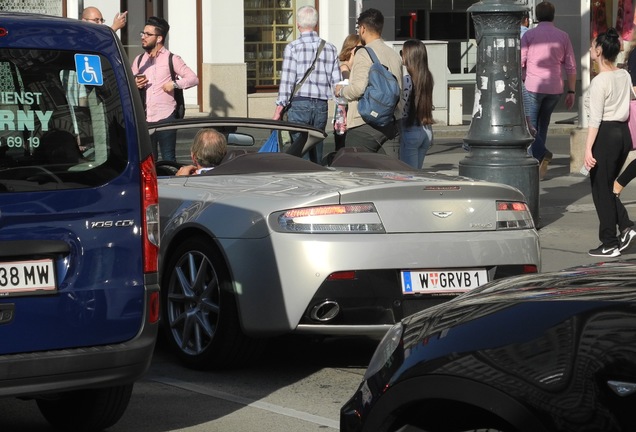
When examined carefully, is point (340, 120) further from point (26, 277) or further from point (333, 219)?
point (26, 277)

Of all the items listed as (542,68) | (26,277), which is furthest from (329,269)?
(542,68)

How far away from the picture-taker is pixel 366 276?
6.71 m

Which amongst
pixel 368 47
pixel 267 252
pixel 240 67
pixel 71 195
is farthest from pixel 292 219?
pixel 240 67

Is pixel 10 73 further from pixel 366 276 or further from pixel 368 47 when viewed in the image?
pixel 368 47

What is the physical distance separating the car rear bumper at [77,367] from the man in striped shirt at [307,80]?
694cm

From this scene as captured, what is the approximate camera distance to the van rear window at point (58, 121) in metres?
5.29

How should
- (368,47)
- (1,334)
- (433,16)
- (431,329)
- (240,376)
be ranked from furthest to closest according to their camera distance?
(433,16) < (368,47) < (240,376) < (1,334) < (431,329)

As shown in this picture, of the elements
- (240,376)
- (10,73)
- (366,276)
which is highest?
(10,73)

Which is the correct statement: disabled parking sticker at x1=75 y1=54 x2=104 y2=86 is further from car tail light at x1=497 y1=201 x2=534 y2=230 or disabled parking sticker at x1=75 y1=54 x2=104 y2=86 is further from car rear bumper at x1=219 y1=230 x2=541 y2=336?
car tail light at x1=497 y1=201 x2=534 y2=230

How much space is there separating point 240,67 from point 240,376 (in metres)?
18.4

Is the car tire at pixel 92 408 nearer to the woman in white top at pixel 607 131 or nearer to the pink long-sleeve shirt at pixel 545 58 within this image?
the woman in white top at pixel 607 131

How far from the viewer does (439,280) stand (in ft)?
22.5

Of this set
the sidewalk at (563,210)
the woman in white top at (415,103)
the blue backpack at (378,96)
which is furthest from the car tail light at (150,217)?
the woman in white top at (415,103)

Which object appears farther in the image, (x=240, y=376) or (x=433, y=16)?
(x=433, y=16)
